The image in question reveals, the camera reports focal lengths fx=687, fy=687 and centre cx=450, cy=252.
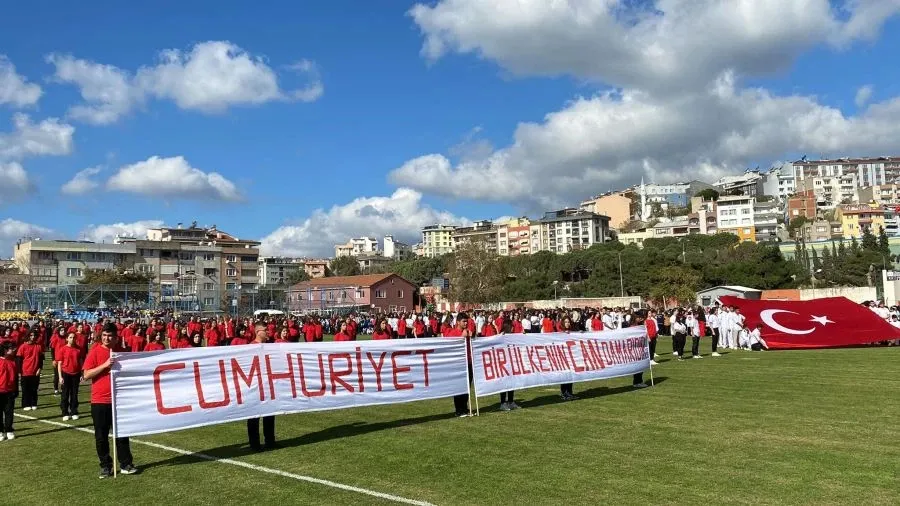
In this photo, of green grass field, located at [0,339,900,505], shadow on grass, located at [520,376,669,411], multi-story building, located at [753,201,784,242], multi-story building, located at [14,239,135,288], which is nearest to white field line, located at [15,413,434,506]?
green grass field, located at [0,339,900,505]

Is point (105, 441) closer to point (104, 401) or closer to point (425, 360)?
point (104, 401)

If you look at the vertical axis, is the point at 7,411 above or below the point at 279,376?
below

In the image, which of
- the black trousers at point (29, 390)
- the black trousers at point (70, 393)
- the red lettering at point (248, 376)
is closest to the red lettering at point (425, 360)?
the red lettering at point (248, 376)

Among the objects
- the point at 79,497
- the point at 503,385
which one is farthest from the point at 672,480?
the point at 79,497

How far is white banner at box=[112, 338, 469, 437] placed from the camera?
32.9 ft

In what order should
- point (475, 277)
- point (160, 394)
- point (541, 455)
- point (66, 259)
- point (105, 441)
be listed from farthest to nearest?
point (66, 259) < point (475, 277) < point (160, 394) < point (541, 455) < point (105, 441)

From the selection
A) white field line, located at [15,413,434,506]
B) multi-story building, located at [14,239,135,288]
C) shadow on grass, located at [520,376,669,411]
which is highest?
multi-story building, located at [14,239,135,288]

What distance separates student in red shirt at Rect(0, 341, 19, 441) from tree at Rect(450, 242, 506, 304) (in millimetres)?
78507

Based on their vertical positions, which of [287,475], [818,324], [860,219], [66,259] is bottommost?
[287,475]

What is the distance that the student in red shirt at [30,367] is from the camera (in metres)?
15.7

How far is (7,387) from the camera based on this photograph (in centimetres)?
1247

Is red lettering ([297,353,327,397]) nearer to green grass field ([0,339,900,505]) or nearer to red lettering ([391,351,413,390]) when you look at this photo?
green grass field ([0,339,900,505])

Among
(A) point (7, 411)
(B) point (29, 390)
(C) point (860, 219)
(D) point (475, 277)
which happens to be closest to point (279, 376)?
(A) point (7, 411)

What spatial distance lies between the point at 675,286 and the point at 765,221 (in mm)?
102954
